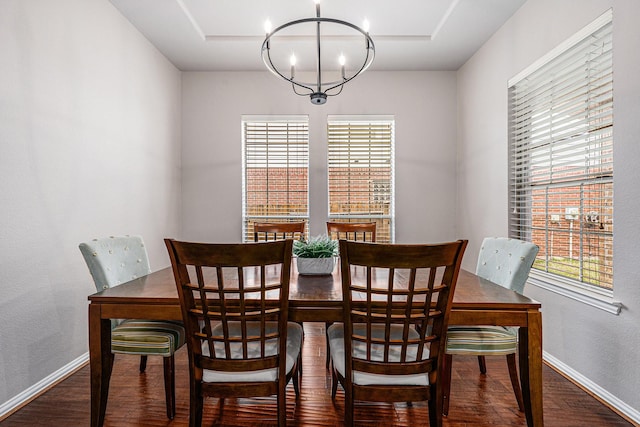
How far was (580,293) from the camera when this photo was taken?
91.5 inches

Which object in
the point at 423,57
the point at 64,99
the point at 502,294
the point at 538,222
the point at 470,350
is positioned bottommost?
the point at 470,350

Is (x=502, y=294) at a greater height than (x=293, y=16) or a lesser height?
lesser

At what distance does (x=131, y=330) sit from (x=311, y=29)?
8.99 ft

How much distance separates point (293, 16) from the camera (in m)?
3.13

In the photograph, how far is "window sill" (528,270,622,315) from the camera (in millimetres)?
2063

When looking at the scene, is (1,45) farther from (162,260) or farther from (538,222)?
(538,222)

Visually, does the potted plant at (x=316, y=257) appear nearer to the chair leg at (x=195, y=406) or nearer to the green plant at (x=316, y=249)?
the green plant at (x=316, y=249)

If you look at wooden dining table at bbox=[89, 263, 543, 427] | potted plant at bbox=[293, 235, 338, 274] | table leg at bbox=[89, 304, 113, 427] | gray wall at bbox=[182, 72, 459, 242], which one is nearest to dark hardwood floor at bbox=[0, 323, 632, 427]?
table leg at bbox=[89, 304, 113, 427]

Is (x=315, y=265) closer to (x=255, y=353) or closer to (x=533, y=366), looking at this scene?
(x=255, y=353)

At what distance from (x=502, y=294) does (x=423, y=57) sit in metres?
2.99

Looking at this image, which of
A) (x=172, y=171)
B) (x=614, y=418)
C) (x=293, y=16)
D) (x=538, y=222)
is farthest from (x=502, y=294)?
(x=172, y=171)

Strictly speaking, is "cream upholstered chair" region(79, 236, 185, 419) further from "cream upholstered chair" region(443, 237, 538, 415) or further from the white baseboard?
"cream upholstered chair" region(443, 237, 538, 415)

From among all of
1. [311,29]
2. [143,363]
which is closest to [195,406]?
[143,363]

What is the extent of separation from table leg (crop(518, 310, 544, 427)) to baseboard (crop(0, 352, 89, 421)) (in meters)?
2.51
